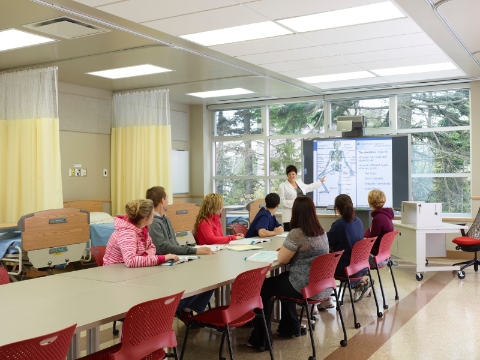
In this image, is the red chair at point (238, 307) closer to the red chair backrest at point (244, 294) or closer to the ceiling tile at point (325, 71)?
the red chair backrest at point (244, 294)

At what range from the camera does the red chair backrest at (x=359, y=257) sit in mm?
4852

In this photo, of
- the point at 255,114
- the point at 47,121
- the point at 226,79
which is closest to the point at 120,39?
the point at 47,121

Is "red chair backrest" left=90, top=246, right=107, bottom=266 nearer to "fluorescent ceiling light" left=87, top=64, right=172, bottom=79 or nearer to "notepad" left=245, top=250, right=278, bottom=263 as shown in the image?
"notepad" left=245, top=250, right=278, bottom=263

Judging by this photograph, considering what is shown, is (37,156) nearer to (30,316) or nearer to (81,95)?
(81,95)

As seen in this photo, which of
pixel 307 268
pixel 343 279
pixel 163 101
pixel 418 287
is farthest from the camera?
pixel 163 101

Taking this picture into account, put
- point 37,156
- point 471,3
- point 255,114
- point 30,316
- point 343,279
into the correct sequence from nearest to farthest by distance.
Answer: point 30,316 < point 471,3 < point 343,279 < point 37,156 < point 255,114

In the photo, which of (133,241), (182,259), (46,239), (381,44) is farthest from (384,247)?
(46,239)

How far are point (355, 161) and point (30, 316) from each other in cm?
703

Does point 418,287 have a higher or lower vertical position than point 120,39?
lower

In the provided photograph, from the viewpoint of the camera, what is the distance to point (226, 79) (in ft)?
28.0

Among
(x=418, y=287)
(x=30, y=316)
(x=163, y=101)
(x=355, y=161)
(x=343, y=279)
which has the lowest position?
(x=418, y=287)

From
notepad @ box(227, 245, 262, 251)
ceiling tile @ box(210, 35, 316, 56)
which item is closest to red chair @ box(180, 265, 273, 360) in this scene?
notepad @ box(227, 245, 262, 251)

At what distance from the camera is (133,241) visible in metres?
4.00

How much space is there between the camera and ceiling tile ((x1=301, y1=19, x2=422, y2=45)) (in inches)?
201
